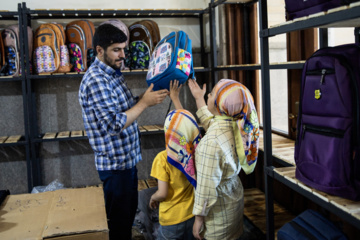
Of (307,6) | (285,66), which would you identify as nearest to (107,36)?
(285,66)

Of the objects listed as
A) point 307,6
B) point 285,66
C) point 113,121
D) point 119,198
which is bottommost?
point 119,198

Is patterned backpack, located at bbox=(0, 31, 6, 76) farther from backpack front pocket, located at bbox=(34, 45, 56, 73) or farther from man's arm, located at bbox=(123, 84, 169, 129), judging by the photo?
man's arm, located at bbox=(123, 84, 169, 129)

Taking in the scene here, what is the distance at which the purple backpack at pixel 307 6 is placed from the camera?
4.29ft

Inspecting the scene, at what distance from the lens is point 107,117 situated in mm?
2096

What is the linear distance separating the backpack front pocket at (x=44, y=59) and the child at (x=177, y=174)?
66.1 inches

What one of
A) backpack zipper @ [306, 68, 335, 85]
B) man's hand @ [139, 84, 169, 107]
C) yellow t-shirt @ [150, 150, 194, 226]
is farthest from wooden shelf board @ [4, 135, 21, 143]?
backpack zipper @ [306, 68, 335, 85]

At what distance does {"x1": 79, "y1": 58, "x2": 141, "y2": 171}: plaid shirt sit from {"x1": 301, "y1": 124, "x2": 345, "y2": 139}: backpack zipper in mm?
1013

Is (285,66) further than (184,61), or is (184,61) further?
(285,66)

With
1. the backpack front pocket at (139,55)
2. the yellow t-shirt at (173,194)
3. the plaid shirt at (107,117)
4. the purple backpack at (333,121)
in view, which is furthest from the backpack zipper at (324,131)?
the backpack front pocket at (139,55)

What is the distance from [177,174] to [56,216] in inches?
27.4

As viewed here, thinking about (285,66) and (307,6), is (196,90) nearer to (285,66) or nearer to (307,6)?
(285,66)

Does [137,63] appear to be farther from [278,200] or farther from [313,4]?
[313,4]

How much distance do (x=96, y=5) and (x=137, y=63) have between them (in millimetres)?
801

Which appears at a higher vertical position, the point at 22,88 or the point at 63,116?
the point at 22,88
